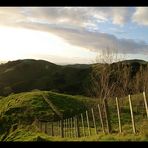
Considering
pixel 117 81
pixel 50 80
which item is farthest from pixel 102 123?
pixel 50 80

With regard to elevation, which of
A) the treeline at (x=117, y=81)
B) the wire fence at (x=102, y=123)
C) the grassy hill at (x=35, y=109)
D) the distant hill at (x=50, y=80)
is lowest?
the wire fence at (x=102, y=123)

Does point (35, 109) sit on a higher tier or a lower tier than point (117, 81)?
lower

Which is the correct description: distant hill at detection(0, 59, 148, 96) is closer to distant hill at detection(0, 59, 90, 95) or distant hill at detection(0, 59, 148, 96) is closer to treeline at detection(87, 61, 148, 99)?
distant hill at detection(0, 59, 90, 95)

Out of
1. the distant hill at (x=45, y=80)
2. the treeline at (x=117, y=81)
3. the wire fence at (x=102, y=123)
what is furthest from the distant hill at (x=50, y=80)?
the wire fence at (x=102, y=123)

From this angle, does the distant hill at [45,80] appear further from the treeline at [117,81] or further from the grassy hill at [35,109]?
the grassy hill at [35,109]

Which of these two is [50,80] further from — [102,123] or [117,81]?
[102,123]

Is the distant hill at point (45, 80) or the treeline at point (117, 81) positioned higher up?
the distant hill at point (45, 80)

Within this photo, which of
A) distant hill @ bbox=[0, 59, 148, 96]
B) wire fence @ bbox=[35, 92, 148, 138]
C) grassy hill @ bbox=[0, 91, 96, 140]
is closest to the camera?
wire fence @ bbox=[35, 92, 148, 138]

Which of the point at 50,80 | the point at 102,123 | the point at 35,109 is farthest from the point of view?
the point at 50,80

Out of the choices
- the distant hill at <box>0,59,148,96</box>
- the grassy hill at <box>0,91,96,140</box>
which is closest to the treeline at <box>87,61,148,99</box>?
the grassy hill at <box>0,91,96,140</box>
